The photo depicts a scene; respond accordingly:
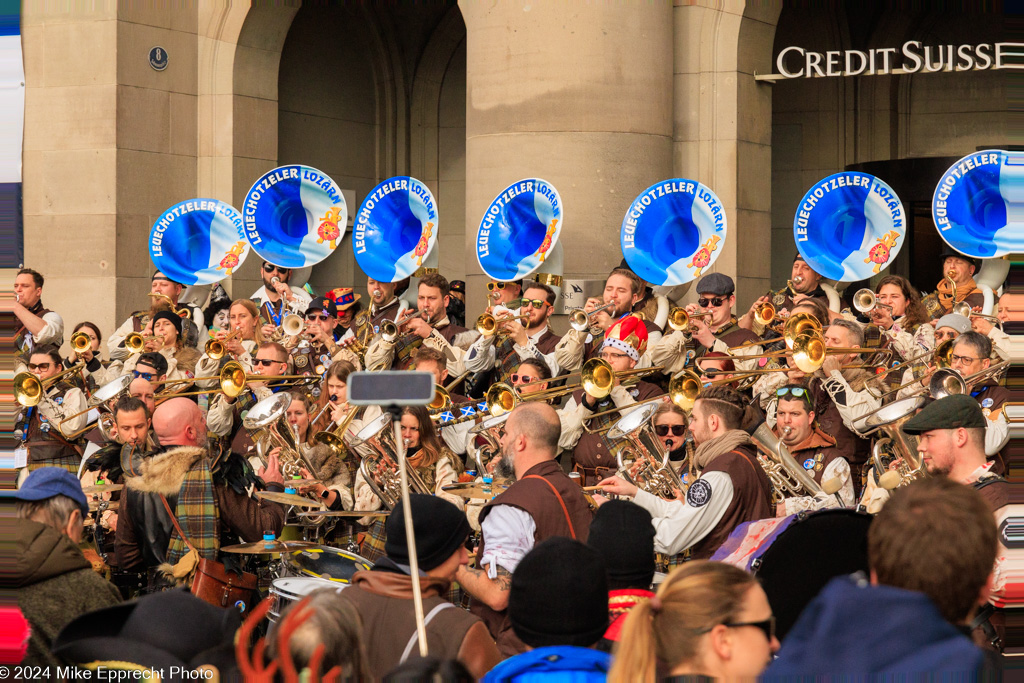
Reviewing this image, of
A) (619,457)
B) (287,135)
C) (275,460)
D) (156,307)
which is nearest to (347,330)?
(156,307)

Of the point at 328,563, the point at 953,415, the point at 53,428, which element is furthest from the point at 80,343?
the point at 953,415

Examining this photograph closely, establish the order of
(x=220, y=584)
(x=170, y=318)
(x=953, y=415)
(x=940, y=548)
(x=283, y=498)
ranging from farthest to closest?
(x=170, y=318)
(x=283, y=498)
(x=220, y=584)
(x=953, y=415)
(x=940, y=548)

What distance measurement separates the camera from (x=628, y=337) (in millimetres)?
9125

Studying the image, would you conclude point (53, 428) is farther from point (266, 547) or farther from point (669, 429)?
point (669, 429)

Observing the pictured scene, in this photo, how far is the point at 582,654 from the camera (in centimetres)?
352

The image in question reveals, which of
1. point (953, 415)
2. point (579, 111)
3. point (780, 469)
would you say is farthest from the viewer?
point (579, 111)

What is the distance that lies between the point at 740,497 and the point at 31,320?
756 cm

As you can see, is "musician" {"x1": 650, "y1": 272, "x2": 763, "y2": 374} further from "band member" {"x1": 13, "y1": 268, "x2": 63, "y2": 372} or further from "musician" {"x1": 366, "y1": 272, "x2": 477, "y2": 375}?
"band member" {"x1": 13, "y1": 268, "x2": 63, "y2": 372}

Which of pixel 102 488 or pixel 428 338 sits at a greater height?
pixel 428 338

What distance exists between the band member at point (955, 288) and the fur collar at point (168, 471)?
6.32 metres

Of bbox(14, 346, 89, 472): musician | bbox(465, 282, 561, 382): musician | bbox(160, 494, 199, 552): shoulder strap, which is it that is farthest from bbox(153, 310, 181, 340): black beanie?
bbox(160, 494, 199, 552): shoulder strap

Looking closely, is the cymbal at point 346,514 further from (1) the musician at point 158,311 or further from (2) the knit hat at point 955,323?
(1) the musician at point 158,311

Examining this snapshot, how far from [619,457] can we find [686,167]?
5829 mm

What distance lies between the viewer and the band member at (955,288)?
34.9ft
